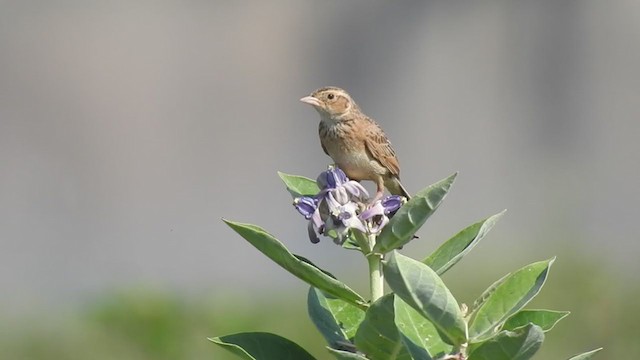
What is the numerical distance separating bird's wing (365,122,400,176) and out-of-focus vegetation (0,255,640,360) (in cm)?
160

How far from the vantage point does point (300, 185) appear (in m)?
1.31

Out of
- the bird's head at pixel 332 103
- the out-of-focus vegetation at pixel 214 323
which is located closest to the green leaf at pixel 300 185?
the bird's head at pixel 332 103

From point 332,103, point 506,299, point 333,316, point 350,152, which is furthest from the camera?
point 332,103

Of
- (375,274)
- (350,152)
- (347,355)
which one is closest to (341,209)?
(375,274)

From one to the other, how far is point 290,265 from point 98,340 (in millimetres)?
2607

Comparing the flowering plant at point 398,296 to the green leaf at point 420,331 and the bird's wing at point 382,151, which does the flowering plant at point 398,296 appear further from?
the bird's wing at point 382,151

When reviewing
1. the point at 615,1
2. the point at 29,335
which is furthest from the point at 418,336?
the point at 615,1

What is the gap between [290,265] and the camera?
106 centimetres

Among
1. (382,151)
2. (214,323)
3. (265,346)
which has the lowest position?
(214,323)

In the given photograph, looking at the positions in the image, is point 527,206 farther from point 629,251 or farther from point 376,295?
point 376,295

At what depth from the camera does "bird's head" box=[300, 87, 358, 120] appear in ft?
6.84

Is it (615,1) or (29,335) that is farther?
(615,1)

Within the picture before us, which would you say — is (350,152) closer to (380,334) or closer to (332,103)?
(332,103)

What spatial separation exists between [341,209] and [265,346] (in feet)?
0.52
